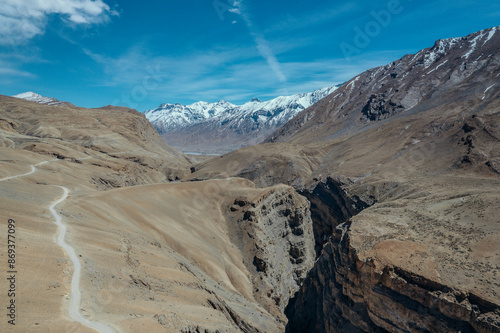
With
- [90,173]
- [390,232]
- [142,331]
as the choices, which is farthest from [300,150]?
[142,331]

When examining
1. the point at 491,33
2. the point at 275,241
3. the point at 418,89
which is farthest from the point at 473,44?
the point at 275,241

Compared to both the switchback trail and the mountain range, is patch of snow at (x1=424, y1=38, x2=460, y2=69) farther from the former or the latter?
the switchback trail

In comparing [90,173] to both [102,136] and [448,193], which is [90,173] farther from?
[448,193]

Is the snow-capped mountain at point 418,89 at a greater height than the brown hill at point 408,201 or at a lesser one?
greater

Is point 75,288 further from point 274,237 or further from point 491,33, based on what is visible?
point 491,33

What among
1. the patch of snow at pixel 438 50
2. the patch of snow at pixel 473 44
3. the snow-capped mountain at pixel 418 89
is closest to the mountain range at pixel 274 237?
the snow-capped mountain at pixel 418 89

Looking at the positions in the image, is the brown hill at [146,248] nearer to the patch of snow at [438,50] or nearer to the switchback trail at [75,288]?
the switchback trail at [75,288]
